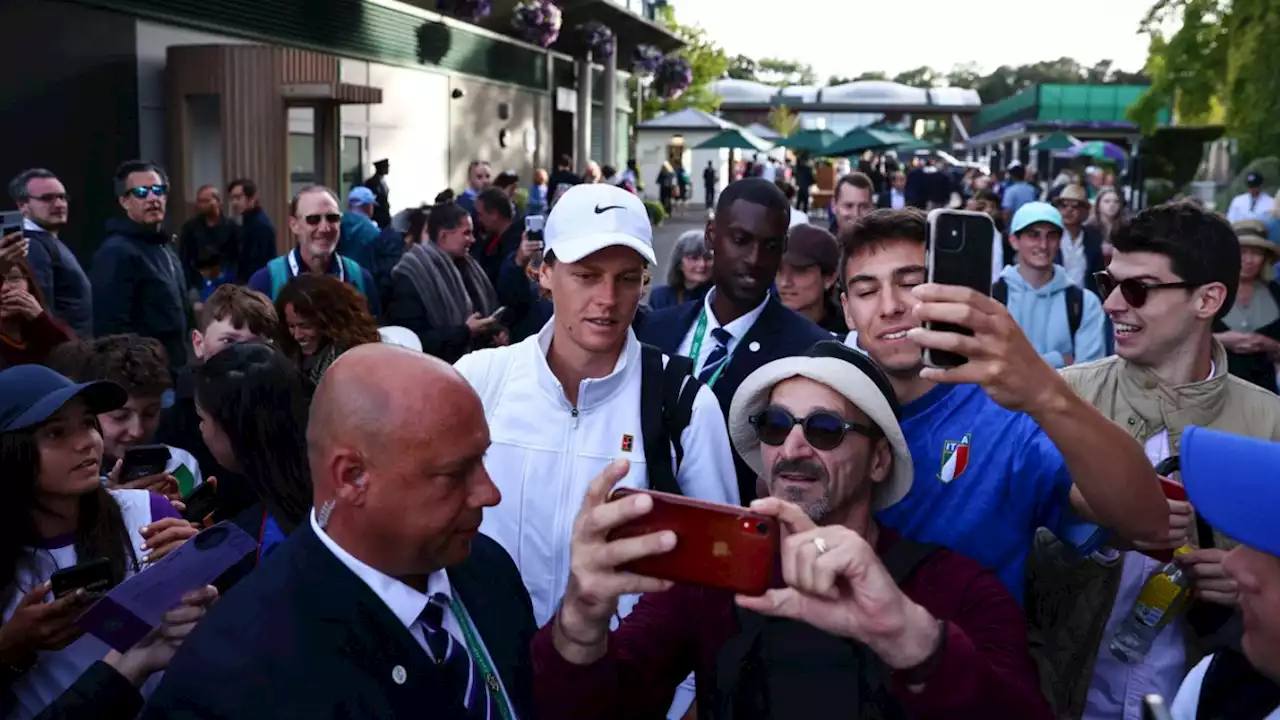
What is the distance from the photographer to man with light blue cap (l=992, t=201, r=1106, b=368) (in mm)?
7016

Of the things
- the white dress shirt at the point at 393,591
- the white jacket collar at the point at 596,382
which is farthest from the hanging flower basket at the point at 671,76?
the white dress shirt at the point at 393,591

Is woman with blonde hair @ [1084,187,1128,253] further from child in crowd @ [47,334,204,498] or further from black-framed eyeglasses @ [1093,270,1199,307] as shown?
child in crowd @ [47,334,204,498]

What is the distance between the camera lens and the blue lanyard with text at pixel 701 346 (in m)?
4.60

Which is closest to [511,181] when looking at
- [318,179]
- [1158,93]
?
[318,179]

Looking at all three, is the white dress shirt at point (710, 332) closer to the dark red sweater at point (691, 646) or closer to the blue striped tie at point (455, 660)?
the dark red sweater at point (691, 646)

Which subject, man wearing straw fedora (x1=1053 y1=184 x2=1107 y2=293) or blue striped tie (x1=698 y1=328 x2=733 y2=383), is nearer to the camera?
blue striped tie (x1=698 y1=328 x2=733 y2=383)

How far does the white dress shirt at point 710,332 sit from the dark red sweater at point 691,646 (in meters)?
1.98

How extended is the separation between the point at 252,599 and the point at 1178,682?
269 cm

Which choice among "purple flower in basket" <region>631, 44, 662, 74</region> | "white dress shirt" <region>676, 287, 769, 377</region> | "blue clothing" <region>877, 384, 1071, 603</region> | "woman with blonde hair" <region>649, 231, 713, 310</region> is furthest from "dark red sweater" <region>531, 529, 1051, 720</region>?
"purple flower in basket" <region>631, 44, 662, 74</region>

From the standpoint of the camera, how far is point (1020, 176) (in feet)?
67.5

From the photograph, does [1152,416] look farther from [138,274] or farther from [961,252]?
[138,274]

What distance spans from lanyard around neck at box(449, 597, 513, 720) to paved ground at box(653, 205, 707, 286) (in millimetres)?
19059

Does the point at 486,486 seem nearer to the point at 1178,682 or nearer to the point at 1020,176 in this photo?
the point at 1178,682

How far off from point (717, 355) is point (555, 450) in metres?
1.41
